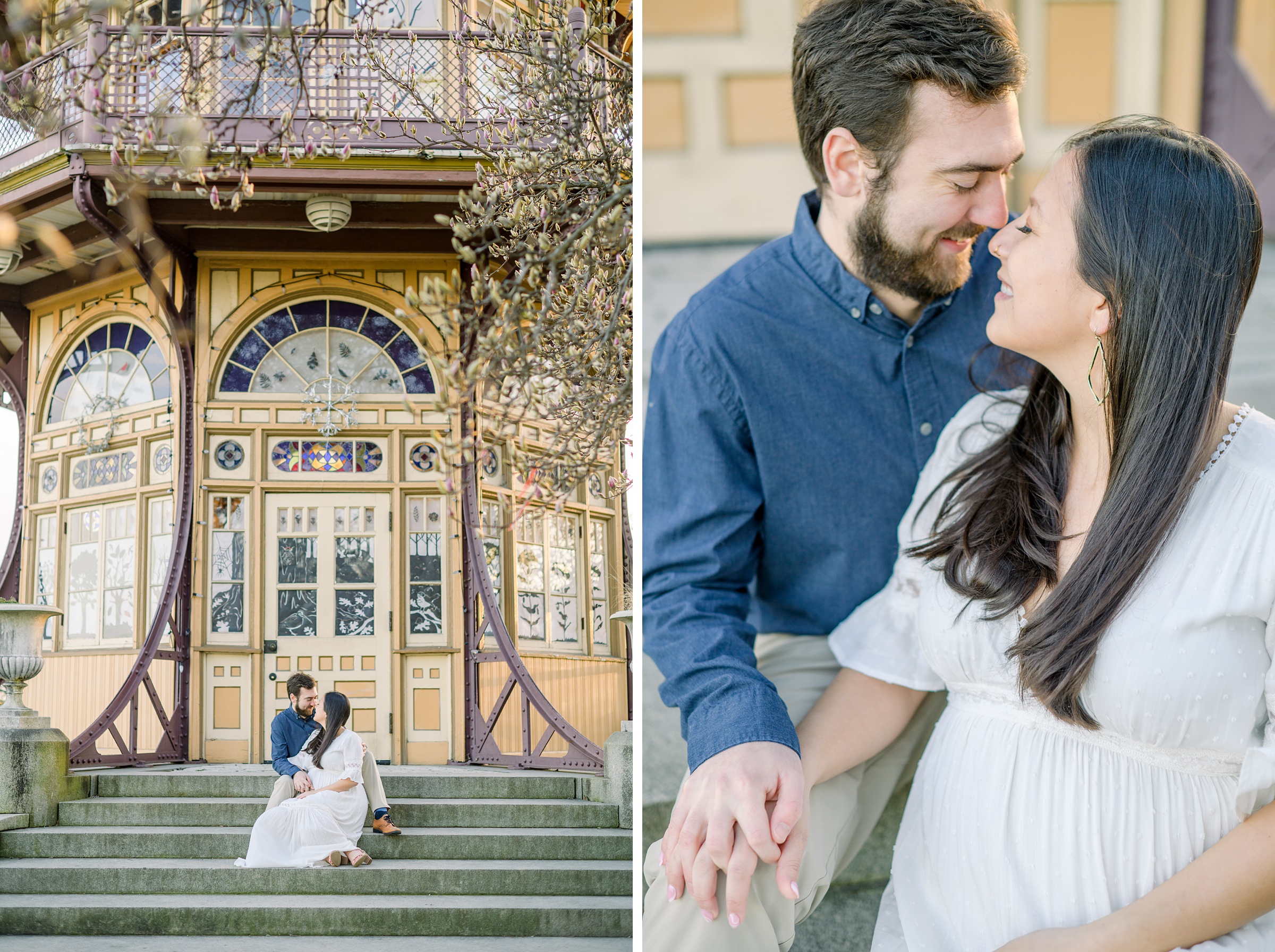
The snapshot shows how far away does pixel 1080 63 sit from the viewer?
134 inches

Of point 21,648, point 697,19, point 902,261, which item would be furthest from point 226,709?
point 697,19

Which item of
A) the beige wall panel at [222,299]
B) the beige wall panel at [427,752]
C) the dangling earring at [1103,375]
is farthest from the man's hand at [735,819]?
the beige wall panel at [222,299]

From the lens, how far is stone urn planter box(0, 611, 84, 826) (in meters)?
2.04

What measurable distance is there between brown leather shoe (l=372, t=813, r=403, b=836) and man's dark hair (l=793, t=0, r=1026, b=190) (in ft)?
5.58

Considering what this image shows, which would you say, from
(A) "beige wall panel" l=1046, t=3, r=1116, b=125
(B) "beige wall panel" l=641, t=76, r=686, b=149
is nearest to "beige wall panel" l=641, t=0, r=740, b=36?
(B) "beige wall panel" l=641, t=76, r=686, b=149

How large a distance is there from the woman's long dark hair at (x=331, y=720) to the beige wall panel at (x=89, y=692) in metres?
0.36

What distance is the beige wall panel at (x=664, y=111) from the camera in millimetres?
3428

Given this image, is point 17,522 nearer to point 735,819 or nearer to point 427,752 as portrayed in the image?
point 427,752

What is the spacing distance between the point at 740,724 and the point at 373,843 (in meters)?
1.15

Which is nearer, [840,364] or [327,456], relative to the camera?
[840,364]

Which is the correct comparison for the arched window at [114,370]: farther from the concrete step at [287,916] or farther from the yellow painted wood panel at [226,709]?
the concrete step at [287,916]

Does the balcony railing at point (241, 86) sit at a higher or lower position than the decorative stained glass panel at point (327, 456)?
higher

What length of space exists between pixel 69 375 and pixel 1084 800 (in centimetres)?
221

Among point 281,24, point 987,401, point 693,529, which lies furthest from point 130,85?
point 987,401
